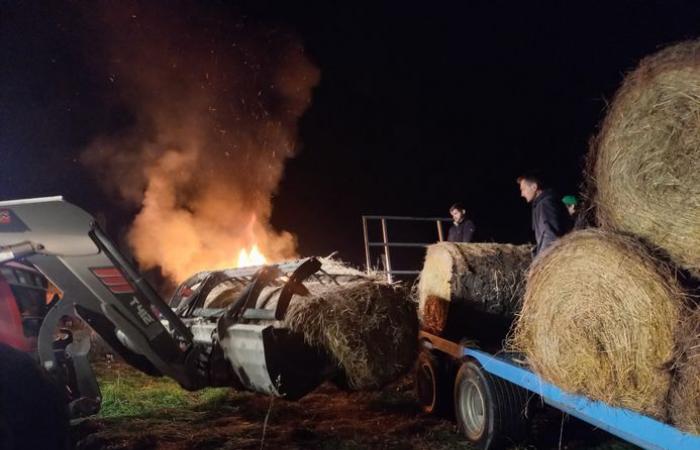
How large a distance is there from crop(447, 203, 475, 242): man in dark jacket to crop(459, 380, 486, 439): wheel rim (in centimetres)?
362

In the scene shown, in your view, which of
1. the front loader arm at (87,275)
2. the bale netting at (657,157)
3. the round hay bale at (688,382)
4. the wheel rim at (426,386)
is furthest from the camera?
the wheel rim at (426,386)

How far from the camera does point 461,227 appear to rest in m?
9.07

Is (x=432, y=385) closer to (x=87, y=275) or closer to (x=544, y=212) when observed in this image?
(x=544, y=212)

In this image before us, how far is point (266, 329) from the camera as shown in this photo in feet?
16.1

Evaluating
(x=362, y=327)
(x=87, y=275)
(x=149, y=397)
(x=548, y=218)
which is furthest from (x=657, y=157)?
(x=149, y=397)

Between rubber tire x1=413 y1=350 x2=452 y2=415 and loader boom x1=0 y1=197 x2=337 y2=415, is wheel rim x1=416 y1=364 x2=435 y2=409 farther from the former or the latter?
loader boom x1=0 y1=197 x2=337 y2=415

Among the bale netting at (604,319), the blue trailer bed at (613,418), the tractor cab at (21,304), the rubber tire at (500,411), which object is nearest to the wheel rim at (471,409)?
the rubber tire at (500,411)

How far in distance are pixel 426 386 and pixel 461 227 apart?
10.4ft

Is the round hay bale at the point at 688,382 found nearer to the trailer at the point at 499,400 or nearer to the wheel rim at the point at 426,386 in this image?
the trailer at the point at 499,400

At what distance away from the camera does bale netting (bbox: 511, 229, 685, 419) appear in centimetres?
297

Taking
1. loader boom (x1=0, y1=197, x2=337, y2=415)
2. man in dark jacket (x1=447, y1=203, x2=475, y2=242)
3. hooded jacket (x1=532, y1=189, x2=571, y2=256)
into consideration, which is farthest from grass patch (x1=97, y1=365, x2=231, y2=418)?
hooded jacket (x1=532, y1=189, x2=571, y2=256)

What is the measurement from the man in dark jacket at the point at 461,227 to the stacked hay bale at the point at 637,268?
4.98 m

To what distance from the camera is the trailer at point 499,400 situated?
299 centimetres

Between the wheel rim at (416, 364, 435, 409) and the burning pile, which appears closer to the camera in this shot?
the burning pile
